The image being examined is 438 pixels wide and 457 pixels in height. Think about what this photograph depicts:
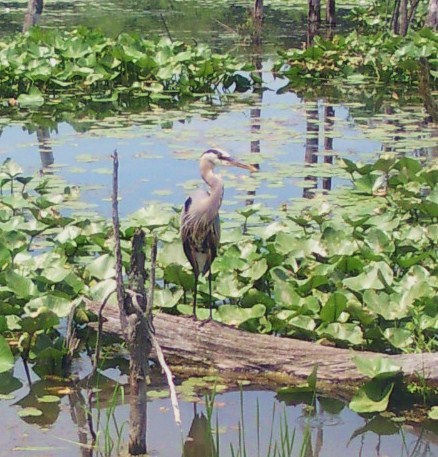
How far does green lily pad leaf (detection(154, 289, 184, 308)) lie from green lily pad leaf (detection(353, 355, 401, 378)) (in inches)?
39.3

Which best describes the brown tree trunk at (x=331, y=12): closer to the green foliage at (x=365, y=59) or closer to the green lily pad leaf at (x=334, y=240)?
the green foliage at (x=365, y=59)

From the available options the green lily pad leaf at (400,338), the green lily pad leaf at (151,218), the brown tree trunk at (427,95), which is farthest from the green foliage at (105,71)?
the green lily pad leaf at (400,338)

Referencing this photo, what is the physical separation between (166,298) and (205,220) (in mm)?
437

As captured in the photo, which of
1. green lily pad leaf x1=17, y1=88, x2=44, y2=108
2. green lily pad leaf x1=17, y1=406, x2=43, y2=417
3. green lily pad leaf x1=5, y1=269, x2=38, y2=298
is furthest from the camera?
green lily pad leaf x1=17, y1=88, x2=44, y2=108

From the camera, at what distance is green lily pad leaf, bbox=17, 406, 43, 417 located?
361cm

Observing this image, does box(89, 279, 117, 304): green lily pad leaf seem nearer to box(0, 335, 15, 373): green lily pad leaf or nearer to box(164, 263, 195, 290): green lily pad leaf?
box(164, 263, 195, 290): green lily pad leaf

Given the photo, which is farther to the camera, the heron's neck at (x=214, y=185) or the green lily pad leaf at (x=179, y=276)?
the green lily pad leaf at (x=179, y=276)

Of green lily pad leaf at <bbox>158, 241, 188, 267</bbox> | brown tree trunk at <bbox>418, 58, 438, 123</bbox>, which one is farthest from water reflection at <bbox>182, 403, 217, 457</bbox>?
brown tree trunk at <bbox>418, 58, 438, 123</bbox>

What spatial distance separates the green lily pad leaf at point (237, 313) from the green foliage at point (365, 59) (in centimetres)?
677

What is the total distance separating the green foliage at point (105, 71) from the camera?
9953 mm

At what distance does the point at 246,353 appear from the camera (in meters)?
3.94

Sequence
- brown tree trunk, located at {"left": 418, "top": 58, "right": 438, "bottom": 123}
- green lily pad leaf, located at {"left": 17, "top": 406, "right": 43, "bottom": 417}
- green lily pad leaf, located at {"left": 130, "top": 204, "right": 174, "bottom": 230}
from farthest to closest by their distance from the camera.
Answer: brown tree trunk, located at {"left": 418, "top": 58, "right": 438, "bottom": 123}
green lily pad leaf, located at {"left": 130, "top": 204, "right": 174, "bottom": 230}
green lily pad leaf, located at {"left": 17, "top": 406, "right": 43, "bottom": 417}

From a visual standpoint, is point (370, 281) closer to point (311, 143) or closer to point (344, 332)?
point (344, 332)

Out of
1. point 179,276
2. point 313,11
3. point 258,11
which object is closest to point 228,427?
point 179,276
